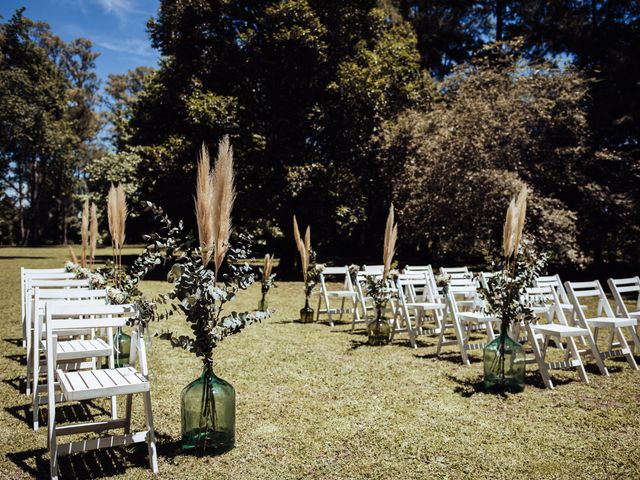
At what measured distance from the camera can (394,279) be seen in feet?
27.2

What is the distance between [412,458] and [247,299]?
411 inches

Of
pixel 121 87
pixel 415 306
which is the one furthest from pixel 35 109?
pixel 415 306

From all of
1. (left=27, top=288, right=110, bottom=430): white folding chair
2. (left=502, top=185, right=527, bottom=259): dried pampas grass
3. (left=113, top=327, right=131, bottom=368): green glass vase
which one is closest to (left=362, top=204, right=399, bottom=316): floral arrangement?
(left=502, top=185, right=527, bottom=259): dried pampas grass

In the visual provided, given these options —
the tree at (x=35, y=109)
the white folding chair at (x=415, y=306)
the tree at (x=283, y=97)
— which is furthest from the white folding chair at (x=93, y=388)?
the tree at (x=35, y=109)

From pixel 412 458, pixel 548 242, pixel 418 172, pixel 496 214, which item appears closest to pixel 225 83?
pixel 418 172

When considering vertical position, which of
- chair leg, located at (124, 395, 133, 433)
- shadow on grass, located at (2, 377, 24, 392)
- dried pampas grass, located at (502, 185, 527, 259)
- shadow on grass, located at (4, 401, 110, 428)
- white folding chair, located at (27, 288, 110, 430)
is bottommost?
shadow on grass, located at (4, 401, 110, 428)

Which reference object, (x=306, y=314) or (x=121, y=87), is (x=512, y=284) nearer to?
(x=306, y=314)

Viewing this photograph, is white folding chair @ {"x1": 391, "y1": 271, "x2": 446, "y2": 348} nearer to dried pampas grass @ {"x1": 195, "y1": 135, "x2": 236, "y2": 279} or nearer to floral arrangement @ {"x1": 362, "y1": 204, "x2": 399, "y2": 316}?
floral arrangement @ {"x1": 362, "y1": 204, "x2": 399, "y2": 316}

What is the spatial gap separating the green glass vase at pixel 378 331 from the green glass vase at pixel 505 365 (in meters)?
2.40

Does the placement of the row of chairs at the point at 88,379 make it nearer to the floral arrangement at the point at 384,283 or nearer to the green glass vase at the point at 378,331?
the floral arrangement at the point at 384,283

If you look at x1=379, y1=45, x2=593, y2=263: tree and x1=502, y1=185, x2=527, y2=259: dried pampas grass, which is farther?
x1=379, y1=45, x2=593, y2=263: tree

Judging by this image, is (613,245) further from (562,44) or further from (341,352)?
(341,352)

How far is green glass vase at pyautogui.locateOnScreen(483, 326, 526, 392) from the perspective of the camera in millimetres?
5652

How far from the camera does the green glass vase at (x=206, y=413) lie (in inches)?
154
